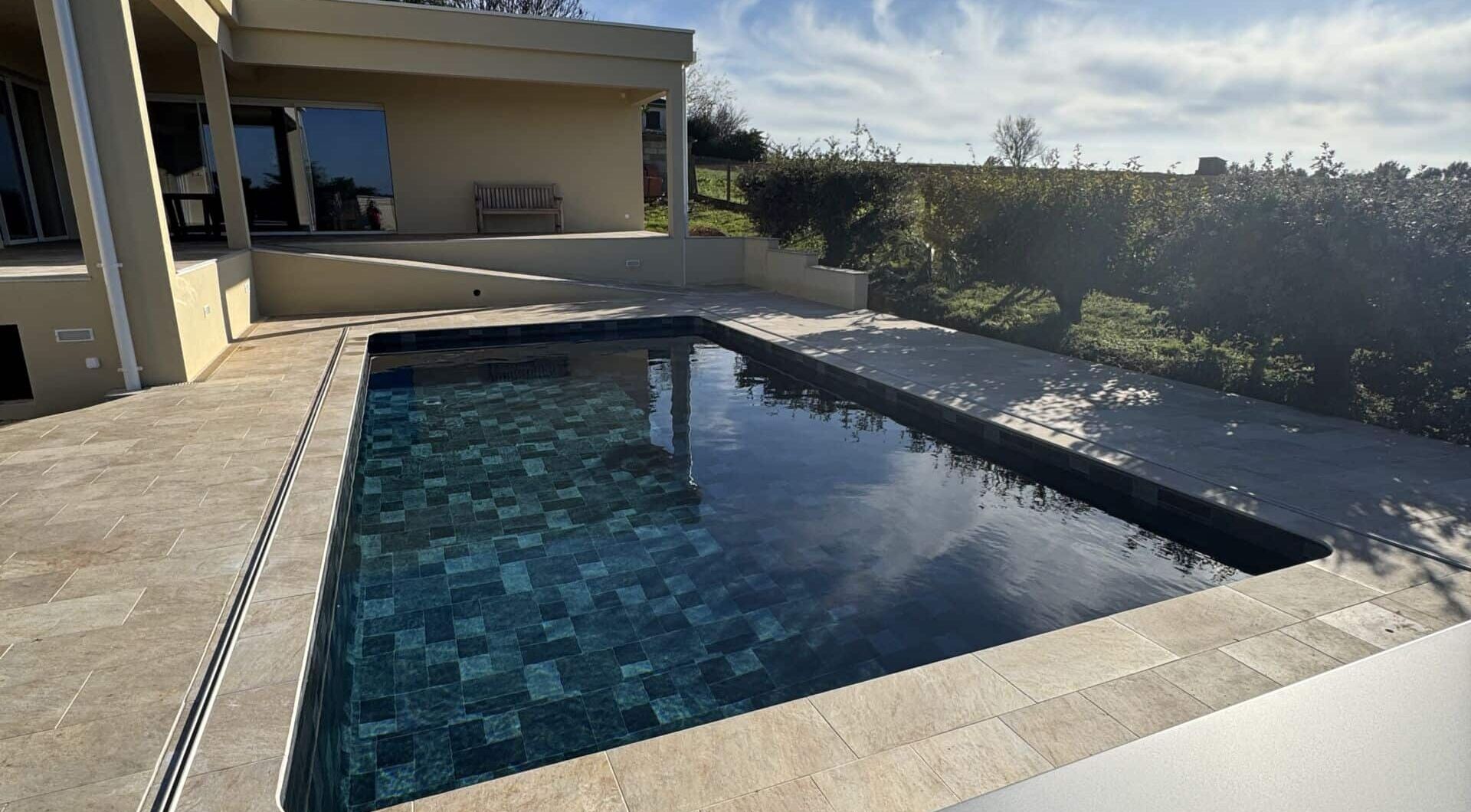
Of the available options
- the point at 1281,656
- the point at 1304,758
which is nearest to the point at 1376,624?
the point at 1281,656

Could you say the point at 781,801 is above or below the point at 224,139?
below

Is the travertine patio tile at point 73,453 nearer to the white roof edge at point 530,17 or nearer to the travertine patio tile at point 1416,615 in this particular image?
the travertine patio tile at point 1416,615

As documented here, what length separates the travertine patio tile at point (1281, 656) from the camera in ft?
8.88

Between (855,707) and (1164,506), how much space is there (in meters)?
2.80

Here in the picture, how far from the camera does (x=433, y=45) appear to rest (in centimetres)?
1016

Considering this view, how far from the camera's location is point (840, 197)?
12492mm

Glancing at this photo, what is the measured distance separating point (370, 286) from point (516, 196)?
3564 mm

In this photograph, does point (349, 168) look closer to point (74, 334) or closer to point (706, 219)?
→ point (74, 334)

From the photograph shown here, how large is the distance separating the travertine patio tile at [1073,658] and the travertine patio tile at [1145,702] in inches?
1.9

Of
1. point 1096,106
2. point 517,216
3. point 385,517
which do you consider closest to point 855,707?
point 385,517

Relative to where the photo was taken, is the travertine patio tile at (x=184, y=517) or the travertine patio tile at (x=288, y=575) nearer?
the travertine patio tile at (x=288, y=575)

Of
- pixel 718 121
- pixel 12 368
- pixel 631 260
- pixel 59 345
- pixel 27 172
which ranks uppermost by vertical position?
pixel 718 121

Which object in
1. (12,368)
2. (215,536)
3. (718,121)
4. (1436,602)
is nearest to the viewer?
(1436,602)

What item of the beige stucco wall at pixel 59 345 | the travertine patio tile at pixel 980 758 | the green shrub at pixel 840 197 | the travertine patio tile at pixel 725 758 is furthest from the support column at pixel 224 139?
the travertine patio tile at pixel 980 758
